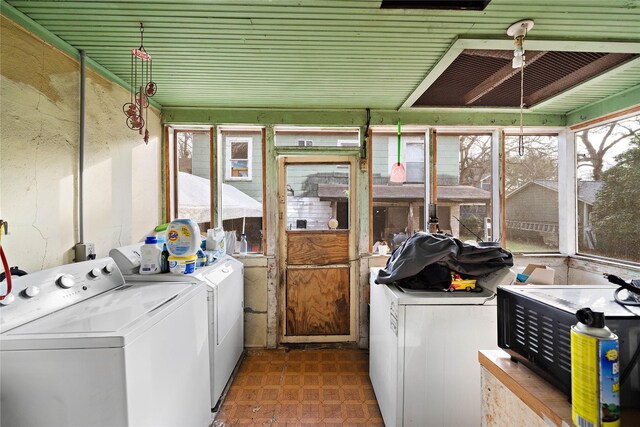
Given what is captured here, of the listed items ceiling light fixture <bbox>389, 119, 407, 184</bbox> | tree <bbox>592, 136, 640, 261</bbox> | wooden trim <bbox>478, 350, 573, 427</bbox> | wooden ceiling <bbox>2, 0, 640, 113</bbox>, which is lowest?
wooden trim <bbox>478, 350, 573, 427</bbox>

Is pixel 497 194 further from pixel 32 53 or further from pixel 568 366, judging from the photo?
pixel 32 53

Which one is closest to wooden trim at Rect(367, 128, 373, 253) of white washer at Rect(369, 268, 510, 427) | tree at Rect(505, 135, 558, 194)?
white washer at Rect(369, 268, 510, 427)

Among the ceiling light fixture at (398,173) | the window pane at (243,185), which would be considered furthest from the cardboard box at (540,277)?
the window pane at (243,185)

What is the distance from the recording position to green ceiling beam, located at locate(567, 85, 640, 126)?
102 inches

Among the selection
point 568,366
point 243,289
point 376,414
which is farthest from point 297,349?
point 568,366

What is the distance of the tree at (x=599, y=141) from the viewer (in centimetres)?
272

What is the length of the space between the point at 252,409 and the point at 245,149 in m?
2.50

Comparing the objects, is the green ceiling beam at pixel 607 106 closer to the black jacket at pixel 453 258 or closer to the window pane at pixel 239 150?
the black jacket at pixel 453 258

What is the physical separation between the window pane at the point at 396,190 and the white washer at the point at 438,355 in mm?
1529

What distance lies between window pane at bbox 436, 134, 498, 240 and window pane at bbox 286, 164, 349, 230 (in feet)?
3.63

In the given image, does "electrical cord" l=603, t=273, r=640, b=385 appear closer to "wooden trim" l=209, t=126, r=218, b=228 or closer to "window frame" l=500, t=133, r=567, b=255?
"window frame" l=500, t=133, r=567, b=255

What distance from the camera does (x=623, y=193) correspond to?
2.74 meters

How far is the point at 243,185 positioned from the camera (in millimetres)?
3303

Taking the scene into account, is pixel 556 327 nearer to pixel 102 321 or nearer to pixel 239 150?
pixel 102 321
